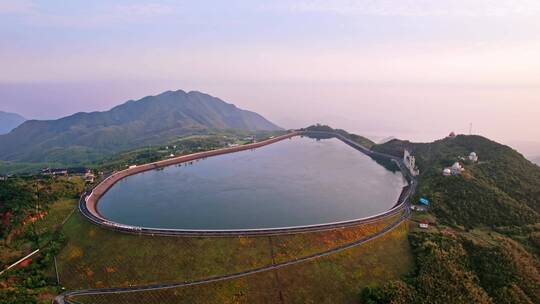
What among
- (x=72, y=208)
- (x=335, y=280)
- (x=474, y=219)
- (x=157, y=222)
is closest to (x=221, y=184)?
(x=157, y=222)

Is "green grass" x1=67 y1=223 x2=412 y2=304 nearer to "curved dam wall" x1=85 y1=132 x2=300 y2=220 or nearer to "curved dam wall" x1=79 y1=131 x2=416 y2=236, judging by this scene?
"curved dam wall" x1=79 y1=131 x2=416 y2=236

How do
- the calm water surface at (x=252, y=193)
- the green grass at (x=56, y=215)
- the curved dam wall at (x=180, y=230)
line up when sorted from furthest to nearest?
the calm water surface at (x=252, y=193) < the green grass at (x=56, y=215) < the curved dam wall at (x=180, y=230)

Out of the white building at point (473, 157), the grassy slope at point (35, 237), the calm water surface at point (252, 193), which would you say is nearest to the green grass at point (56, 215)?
the grassy slope at point (35, 237)

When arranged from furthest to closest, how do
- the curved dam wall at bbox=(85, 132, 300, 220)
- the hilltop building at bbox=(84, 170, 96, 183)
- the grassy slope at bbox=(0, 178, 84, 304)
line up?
the hilltop building at bbox=(84, 170, 96, 183), the curved dam wall at bbox=(85, 132, 300, 220), the grassy slope at bbox=(0, 178, 84, 304)

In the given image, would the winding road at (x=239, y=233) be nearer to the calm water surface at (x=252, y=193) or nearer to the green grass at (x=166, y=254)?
the green grass at (x=166, y=254)

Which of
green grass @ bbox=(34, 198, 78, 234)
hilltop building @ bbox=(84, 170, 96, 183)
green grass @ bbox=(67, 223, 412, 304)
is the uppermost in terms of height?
hilltop building @ bbox=(84, 170, 96, 183)

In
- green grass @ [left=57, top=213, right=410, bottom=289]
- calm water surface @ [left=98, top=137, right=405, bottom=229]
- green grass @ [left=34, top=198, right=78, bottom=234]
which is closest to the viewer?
green grass @ [left=57, top=213, right=410, bottom=289]

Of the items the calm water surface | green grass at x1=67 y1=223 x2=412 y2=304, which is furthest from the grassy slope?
the calm water surface
